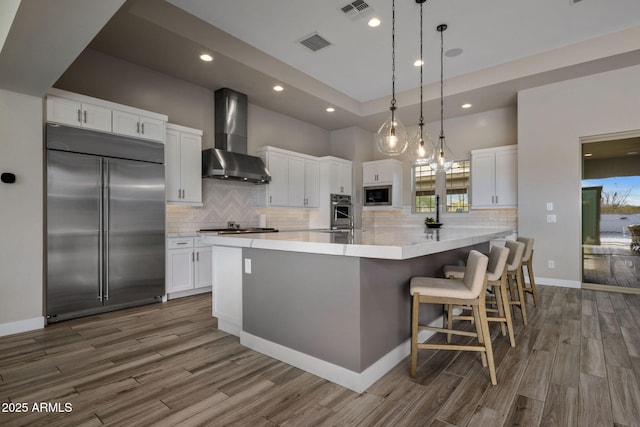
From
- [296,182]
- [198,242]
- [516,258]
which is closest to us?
[516,258]

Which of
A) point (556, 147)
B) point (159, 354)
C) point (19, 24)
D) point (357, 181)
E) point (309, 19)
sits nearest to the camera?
point (19, 24)

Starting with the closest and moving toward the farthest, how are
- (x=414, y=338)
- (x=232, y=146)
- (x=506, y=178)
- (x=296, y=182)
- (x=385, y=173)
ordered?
(x=414, y=338) < (x=232, y=146) < (x=506, y=178) < (x=296, y=182) < (x=385, y=173)

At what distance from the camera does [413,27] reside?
3.86 m

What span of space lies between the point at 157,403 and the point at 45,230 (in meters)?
2.45

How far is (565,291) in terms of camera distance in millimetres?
4582

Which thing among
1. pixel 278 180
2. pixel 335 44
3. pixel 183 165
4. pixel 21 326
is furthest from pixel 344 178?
pixel 21 326

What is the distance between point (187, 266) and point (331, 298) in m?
2.97

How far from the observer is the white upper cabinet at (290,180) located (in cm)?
569

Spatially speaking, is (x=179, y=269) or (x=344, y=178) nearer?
(x=179, y=269)

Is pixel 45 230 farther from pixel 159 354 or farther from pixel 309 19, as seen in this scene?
pixel 309 19

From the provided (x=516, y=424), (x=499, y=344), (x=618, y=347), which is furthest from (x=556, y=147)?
(x=516, y=424)

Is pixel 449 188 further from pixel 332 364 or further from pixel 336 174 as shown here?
pixel 332 364

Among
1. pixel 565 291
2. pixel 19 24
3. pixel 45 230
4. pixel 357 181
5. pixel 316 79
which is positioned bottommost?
pixel 565 291

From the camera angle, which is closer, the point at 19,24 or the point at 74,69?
the point at 19,24
